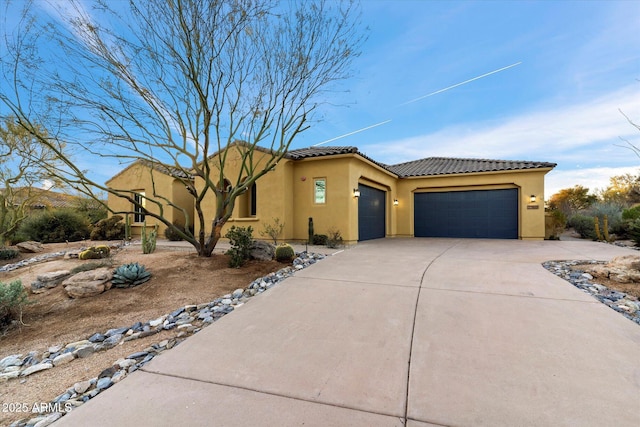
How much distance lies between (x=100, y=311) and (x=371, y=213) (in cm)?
1096

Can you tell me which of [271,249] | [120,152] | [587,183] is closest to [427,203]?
[271,249]

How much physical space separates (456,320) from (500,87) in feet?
37.7

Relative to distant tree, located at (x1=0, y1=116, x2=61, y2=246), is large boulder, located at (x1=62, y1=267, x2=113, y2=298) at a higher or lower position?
lower

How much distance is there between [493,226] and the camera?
1396cm

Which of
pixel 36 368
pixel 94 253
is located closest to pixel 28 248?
pixel 94 253

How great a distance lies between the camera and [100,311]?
4531 millimetres

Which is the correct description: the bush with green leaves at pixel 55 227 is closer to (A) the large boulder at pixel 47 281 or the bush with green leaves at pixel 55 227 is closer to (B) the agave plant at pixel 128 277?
(A) the large boulder at pixel 47 281

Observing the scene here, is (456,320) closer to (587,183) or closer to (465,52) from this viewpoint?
(465,52)

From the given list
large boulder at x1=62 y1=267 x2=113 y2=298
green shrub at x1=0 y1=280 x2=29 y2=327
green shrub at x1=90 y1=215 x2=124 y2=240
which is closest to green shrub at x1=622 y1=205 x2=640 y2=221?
large boulder at x1=62 y1=267 x2=113 y2=298

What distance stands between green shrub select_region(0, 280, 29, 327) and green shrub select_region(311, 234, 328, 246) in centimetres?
792

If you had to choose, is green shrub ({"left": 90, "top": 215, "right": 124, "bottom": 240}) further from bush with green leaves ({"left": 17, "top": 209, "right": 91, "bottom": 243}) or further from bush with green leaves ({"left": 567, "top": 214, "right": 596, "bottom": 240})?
bush with green leaves ({"left": 567, "top": 214, "right": 596, "bottom": 240})

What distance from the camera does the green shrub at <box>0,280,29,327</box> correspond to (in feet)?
13.6

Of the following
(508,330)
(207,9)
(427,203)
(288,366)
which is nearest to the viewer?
(288,366)

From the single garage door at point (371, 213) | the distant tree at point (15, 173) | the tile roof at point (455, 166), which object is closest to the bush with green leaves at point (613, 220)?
the tile roof at point (455, 166)
